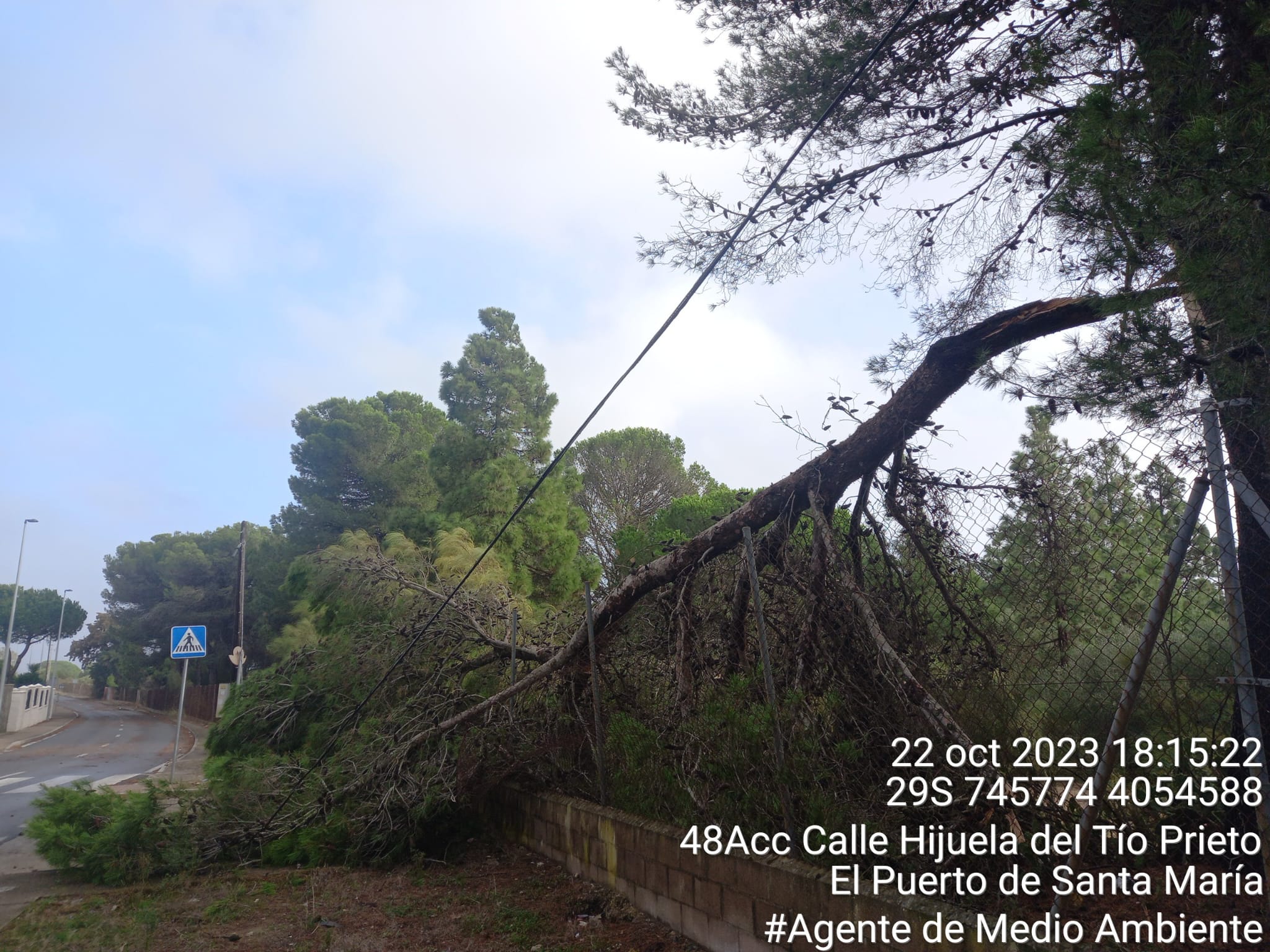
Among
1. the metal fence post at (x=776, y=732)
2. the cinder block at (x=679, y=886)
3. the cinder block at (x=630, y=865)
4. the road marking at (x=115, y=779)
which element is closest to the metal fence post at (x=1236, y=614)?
the metal fence post at (x=776, y=732)

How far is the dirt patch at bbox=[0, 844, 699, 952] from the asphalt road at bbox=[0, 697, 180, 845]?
4.23 meters

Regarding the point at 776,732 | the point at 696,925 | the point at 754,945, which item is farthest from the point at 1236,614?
the point at 696,925

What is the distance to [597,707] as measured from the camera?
5617 millimetres

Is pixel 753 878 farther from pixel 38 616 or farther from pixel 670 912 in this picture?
pixel 38 616

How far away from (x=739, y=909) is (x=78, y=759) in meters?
19.7

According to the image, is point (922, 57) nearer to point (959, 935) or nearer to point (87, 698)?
point (959, 935)

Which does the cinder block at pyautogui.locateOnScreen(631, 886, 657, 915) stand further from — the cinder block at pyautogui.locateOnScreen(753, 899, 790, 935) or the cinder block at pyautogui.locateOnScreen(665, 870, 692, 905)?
the cinder block at pyautogui.locateOnScreen(753, 899, 790, 935)

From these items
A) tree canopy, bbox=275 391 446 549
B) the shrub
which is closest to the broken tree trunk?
the shrub

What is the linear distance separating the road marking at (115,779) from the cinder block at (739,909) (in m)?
12.6

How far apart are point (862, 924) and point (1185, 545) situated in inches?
73.6

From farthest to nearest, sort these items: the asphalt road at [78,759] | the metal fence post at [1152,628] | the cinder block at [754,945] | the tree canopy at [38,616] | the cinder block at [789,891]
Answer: the tree canopy at [38,616]
the asphalt road at [78,759]
the cinder block at [754,945]
the cinder block at [789,891]
the metal fence post at [1152,628]

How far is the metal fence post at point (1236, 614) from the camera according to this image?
8.03ft

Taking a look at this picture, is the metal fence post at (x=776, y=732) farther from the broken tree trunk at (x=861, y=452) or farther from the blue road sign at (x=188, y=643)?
the blue road sign at (x=188, y=643)

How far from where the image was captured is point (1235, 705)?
2908 mm
